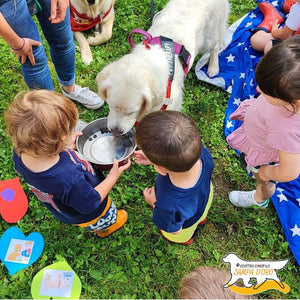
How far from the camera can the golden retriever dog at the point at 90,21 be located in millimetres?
3715

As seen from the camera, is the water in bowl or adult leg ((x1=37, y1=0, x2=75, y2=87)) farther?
the water in bowl

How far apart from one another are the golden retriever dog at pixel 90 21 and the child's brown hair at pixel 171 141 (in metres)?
2.44

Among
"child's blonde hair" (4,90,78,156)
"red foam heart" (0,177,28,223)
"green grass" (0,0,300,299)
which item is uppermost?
"child's blonde hair" (4,90,78,156)

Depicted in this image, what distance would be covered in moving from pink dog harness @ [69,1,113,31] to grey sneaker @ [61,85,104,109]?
1.06m

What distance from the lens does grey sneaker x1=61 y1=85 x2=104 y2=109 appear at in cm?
333

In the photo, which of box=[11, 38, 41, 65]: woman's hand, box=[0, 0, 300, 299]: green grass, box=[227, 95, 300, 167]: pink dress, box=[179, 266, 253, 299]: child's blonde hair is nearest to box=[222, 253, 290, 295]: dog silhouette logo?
box=[179, 266, 253, 299]: child's blonde hair

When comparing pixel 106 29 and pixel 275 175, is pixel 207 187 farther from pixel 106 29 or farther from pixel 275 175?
pixel 106 29

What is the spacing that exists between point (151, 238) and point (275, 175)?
127 cm

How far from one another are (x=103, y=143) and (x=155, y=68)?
34.2 inches

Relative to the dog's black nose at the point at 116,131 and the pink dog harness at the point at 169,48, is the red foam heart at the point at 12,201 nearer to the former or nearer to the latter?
the dog's black nose at the point at 116,131

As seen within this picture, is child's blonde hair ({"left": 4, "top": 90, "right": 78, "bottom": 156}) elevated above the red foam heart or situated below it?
above

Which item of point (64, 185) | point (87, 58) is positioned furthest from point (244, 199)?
point (87, 58)

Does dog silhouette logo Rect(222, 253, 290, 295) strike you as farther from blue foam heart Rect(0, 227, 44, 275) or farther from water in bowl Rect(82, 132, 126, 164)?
blue foam heart Rect(0, 227, 44, 275)

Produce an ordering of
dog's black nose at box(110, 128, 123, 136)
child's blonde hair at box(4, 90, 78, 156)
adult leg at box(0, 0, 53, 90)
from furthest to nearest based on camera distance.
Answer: dog's black nose at box(110, 128, 123, 136)
adult leg at box(0, 0, 53, 90)
child's blonde hair at box(4, 90, 78, 156)
